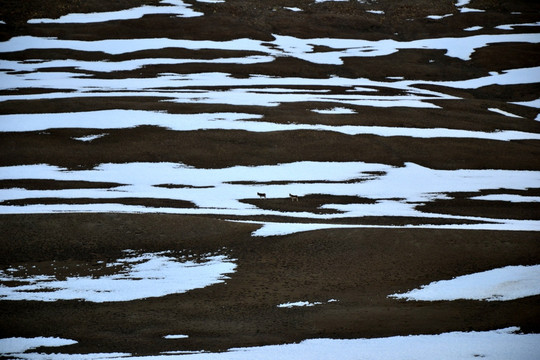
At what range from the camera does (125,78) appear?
7338cm

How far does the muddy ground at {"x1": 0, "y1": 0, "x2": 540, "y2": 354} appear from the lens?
22141 millimetres

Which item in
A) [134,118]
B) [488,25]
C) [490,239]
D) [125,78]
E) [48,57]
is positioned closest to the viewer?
[490,239]

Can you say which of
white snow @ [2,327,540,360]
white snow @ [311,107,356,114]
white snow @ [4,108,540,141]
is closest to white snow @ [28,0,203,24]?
white snow @ [4,108,540,141]

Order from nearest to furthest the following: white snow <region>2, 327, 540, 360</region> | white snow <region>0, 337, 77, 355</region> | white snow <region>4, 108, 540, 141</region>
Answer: white snow <region>2, 327, 540, 360</region>
white snow <region>0, 337, 77, 355</region>
white snow <region>4, 108, 540, 141</region>

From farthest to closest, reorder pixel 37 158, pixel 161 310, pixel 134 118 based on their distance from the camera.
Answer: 1. pixel 134 118
2. pixel 37 158
3. pixel 161 310

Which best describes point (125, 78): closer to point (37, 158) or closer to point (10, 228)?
point (37, 158)

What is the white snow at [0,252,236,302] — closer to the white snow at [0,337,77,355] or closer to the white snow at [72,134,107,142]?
the white snow at [0,337,77,355]

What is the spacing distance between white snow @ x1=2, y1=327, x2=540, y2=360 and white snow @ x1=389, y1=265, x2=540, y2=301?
3018 millimetres

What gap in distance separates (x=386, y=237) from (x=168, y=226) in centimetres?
1025

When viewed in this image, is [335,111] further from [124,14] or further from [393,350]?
[124,14]

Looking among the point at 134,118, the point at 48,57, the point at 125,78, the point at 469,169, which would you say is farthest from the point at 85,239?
the point at 48,57

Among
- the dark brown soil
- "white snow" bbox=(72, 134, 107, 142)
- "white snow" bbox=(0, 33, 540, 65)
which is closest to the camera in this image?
the dark brown soil

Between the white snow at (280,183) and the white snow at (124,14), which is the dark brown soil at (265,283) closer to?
the white snow at (280,183)

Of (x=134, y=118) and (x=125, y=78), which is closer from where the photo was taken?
(x=134, y=118)
